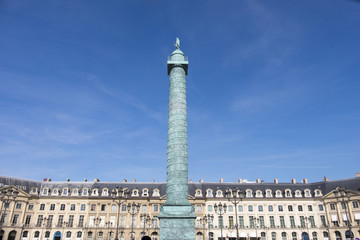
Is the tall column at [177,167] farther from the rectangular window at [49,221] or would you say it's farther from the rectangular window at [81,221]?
the rectangular window at [49,221]

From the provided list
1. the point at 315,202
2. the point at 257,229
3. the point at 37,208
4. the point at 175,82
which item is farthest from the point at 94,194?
the point at 315,202

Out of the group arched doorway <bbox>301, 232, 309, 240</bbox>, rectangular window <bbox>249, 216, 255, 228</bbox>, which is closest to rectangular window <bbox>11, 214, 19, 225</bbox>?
rectangular window <bbox>249, 216, 255, 228</bbox>

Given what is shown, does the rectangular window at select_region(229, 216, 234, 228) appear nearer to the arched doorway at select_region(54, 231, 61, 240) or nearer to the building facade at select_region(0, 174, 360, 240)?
the building facade at select_region(0, 174, 360, 240)

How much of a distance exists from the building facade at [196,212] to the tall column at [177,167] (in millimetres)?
24533

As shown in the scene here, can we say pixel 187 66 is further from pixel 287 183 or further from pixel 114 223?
pixel 287 183

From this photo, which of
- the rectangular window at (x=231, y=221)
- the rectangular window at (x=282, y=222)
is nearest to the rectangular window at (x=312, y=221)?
the rectangular window at (x=282, y=222)

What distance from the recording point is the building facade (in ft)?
134

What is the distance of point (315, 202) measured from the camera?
43938 millimetres

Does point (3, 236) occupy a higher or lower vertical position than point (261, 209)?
lower

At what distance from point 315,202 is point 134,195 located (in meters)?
29.8

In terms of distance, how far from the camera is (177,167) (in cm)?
1766

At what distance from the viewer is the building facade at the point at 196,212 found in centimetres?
4075

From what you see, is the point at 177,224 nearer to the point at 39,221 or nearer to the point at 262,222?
the point at 262,222

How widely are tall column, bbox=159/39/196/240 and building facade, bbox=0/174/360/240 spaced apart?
24.5 m
